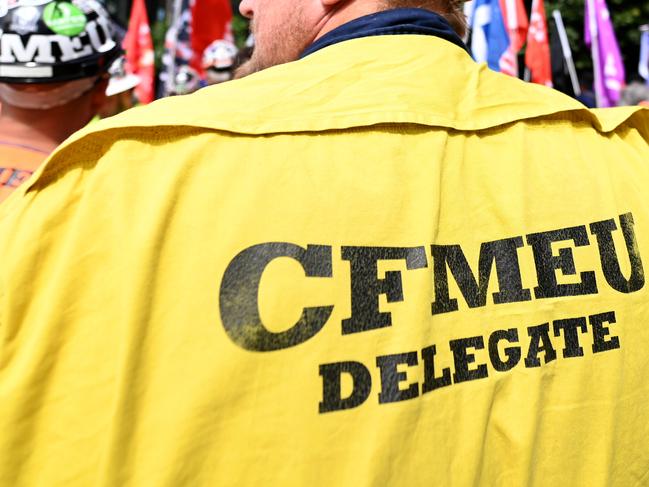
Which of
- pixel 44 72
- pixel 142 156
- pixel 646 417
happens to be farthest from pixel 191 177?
pixel 44 72

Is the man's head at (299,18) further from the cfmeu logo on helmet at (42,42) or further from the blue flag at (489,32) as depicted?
the blue flag at (489,32)

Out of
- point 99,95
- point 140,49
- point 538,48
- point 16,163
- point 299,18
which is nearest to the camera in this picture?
point 299,18

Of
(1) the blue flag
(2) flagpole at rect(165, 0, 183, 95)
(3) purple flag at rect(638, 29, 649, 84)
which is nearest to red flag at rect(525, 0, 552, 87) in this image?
(1) the blue flag

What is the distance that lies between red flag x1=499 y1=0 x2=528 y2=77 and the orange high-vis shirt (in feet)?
14.7

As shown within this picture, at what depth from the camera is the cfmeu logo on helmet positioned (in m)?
2.50

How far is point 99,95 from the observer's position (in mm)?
2885

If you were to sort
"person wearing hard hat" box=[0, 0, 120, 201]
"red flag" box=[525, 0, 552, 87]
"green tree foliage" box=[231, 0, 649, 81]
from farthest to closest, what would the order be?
1. "green tree foliage" box=[231, 0, 649, 81]
2. "red flag" box=[525, 0, 552, 87]
3. "person wearing hard hat" box=[0, 0, 120, 201]

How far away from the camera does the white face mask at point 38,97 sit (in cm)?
259

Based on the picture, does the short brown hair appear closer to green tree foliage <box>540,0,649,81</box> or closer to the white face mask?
the white face mask

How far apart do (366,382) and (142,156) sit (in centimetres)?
50

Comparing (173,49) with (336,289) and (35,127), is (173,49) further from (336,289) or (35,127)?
(336,289)

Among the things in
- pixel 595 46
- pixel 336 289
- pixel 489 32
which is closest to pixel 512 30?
pixel 489 32

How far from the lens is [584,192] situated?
129 centimetres

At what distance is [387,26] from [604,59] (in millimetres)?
6967
